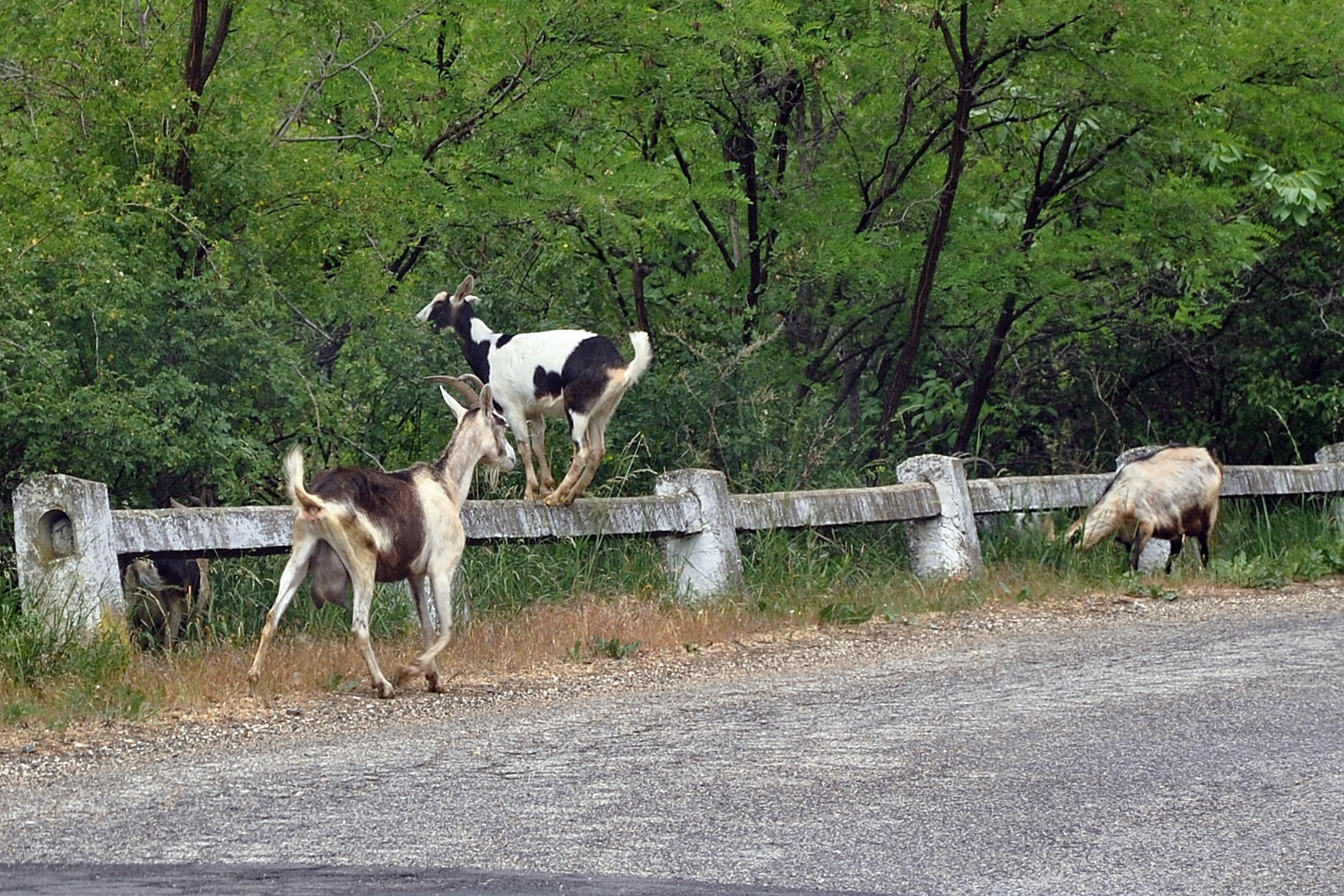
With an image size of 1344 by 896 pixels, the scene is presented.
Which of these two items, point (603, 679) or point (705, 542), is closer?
point (603, 679)

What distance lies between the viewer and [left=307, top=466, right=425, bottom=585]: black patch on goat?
7.58m

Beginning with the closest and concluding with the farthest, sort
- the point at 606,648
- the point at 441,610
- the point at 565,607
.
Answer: the point at 441,610, the point at 606,648, the point at 565,607

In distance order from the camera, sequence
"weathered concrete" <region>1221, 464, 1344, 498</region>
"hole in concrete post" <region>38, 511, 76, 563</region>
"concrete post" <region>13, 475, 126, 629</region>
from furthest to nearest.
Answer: "weathered concrete" <region>1221, 464, 1344, 498</region>, "hole in concrete post" <region>38, 511, 76, 563</region>, "concrete post" <region>13, 475, 126, 629</region>

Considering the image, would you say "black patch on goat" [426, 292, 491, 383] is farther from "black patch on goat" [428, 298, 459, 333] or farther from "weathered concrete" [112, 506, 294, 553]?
"weathered concrete" [112, 506, 294, 553]

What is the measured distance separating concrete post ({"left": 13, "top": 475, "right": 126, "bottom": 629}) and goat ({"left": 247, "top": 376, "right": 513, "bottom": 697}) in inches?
30.5

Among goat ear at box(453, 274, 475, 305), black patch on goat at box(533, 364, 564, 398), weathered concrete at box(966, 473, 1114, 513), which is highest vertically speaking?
goat ear at box(453, 274, 475, 305)

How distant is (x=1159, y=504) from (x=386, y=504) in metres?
6.57

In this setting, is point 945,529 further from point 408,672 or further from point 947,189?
point 408,672

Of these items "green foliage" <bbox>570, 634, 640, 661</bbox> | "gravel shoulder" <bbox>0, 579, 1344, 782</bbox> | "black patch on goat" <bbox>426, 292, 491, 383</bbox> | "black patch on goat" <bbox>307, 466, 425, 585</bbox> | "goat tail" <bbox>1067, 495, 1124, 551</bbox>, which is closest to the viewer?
"gravel shoulder" <bbox>0, 579, 1344, 782</bbox>

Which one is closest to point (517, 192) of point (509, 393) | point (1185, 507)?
point (509, 393)

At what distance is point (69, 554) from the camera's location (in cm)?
786

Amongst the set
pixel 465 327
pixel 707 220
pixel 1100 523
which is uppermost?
pixel 707 220

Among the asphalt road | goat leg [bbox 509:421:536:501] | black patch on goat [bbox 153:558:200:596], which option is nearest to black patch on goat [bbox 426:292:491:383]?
goat leg [bbox 509:421:536:501]

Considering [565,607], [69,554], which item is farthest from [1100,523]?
[69,554]
